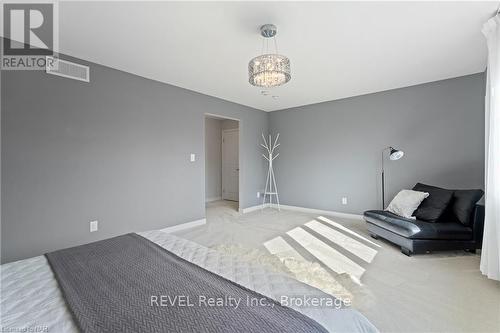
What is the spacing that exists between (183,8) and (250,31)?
64 centimetres

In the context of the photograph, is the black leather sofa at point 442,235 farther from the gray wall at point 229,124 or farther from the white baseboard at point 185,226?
the gray wall at point 229,124

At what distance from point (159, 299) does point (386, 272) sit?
230cm

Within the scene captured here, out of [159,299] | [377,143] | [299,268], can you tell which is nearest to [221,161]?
[377,143]

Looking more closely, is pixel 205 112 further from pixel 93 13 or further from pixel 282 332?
pixel 282 332

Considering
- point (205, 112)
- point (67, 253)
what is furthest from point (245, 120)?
point (67, 253)

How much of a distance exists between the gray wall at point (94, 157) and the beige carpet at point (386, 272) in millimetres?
A: 900

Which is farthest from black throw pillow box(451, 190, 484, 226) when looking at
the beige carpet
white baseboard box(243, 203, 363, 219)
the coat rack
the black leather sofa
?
the coat rack

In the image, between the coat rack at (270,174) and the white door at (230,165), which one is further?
the white door at (230,165)

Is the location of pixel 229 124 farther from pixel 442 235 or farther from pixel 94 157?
pixel 442 235

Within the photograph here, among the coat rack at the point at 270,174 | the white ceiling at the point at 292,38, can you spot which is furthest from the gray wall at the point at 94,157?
the coat rack at the point at 270,174

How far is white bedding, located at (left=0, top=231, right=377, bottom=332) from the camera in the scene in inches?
34.4

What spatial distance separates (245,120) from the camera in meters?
5.22

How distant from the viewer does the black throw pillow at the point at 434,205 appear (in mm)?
2980

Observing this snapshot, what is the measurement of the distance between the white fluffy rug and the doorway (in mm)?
3639
